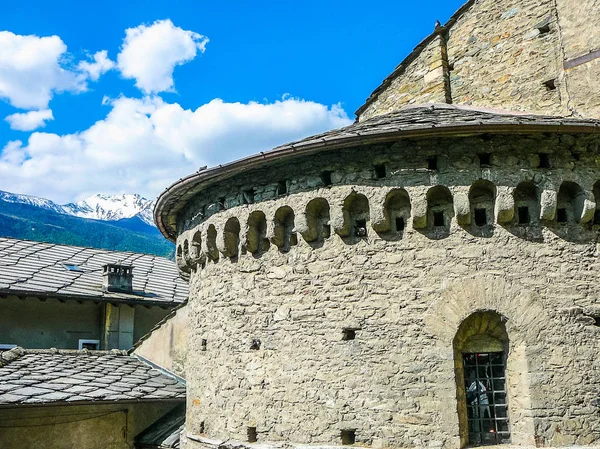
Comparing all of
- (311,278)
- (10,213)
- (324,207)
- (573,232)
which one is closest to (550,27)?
(573,232)

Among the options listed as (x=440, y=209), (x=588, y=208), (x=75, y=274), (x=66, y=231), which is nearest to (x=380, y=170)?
(x=440, y=209)

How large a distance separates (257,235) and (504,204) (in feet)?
11.5

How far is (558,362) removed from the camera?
23.6ft

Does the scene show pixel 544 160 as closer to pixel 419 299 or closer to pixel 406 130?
pixel 406 130

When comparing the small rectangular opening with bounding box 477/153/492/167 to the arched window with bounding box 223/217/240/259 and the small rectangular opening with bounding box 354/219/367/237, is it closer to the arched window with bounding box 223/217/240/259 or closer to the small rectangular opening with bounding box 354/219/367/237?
the small rectangular opening with bounding box 354/219/367/237

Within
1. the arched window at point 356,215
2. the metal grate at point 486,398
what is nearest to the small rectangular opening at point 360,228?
the arched window at point 356,215

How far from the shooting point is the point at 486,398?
7.61 metres

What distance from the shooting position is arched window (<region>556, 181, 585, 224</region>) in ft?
24.9

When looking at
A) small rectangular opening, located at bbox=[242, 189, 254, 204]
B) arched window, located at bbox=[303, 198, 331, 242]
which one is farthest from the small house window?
arched window, located at bbox=[303, 198, 331, 242]

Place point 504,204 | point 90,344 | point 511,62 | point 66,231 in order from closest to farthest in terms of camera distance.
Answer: point 504,204
point 511,62
point 90,344
point 66,231

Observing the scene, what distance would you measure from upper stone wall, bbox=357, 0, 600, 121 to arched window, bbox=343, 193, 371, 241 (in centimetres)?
449

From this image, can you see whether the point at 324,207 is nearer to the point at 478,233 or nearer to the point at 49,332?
the point at 478,233

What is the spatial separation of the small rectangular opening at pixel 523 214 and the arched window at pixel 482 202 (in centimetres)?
38

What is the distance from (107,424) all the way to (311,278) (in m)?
5.95
